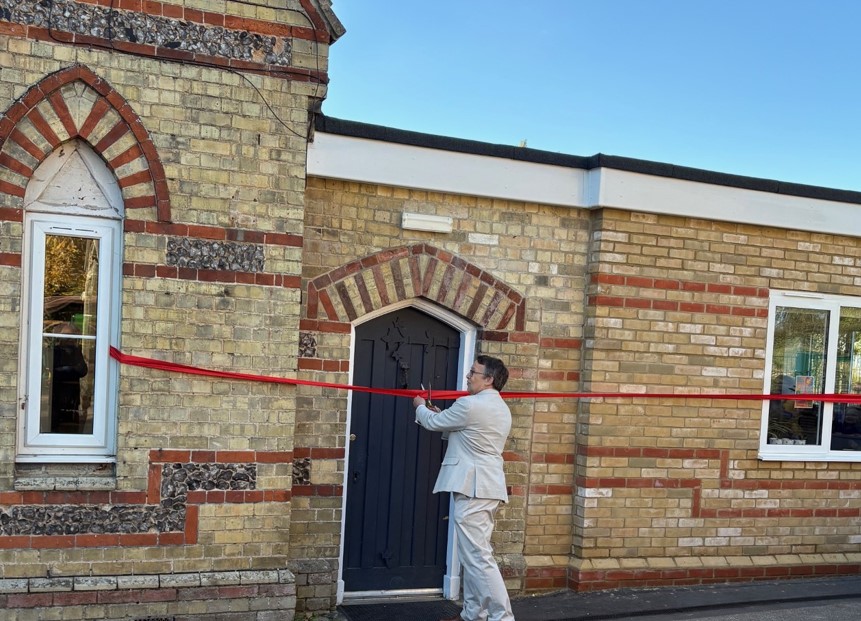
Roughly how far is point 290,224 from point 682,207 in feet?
11.4

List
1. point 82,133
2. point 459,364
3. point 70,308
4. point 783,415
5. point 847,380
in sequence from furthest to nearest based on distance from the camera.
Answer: point 847,380 < point 783,415 < point 459,364 < point 70,308 < point 82,133

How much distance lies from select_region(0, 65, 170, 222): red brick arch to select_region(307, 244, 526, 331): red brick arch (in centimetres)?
143

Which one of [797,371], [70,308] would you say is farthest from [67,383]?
[797,371]

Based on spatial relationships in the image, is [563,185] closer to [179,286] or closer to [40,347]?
[179,286]

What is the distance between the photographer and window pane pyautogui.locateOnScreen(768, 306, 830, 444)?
825 cm

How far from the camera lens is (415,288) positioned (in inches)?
279

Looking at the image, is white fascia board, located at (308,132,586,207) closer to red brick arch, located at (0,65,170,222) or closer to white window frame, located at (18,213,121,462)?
red brick arch, located at (0,65,170,222)

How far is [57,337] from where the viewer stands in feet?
20.0

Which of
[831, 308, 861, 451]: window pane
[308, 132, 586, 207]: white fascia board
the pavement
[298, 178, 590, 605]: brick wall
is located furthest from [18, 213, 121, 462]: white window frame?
[831, 308, 861, 451]: window pane

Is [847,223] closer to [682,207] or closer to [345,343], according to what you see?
[682,207]

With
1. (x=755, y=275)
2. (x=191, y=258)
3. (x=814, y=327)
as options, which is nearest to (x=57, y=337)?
(x=191, y=258)

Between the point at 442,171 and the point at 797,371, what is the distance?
398 cm

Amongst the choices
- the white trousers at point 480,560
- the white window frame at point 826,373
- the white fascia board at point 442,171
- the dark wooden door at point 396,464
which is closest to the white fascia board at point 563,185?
the white fascia board at point 442,171

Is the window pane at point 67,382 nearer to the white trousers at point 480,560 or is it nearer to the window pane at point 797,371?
the white trousers at point 480,560
